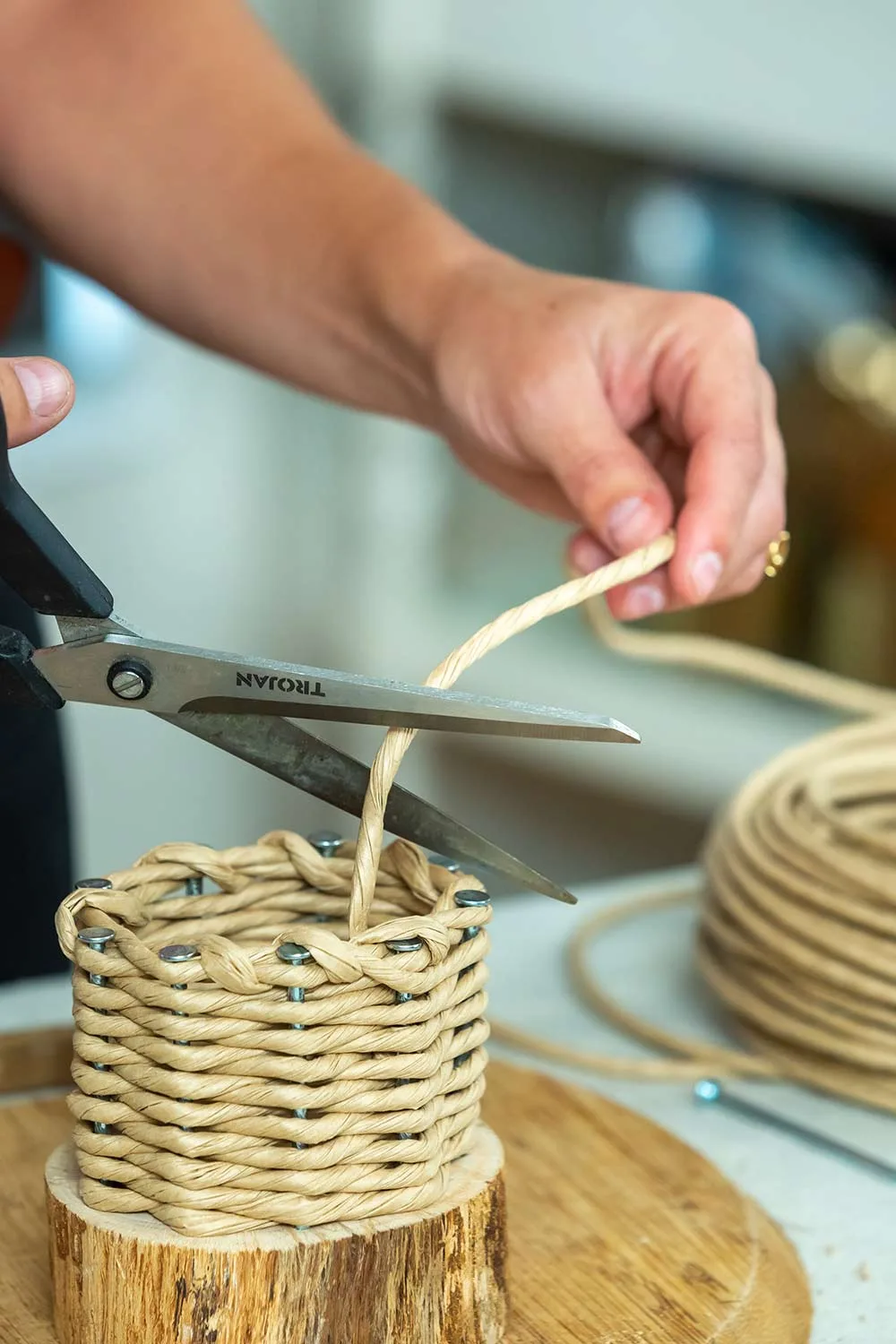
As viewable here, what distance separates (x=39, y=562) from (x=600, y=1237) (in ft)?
0.94

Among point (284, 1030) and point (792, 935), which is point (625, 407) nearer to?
point (792, 935)

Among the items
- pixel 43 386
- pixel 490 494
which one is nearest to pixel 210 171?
pixel 43 386

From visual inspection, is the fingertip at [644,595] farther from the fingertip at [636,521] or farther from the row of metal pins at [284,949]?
the row of metal pins at [284,949]

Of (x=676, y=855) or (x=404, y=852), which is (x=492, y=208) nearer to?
(x=676, y=855)

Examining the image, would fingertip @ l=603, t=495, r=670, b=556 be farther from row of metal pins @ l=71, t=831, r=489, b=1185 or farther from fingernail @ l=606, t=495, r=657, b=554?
row of metal pins @ l=71, t=831, r=489, b=1185

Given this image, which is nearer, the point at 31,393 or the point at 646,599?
the point at 31,393

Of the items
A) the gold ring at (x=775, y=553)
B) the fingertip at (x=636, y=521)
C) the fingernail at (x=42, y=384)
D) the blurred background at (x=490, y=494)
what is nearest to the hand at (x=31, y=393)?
the fingernail at (x=42, y=384)

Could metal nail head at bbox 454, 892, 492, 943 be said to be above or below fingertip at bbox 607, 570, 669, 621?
below

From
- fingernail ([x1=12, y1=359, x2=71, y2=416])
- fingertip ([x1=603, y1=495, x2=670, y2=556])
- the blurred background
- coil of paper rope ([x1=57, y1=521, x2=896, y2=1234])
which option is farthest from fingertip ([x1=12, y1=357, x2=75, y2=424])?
the blurred background

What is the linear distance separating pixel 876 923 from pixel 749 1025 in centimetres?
8

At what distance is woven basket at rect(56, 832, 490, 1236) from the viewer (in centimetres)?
45

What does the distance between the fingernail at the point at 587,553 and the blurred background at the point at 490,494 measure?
610 mm

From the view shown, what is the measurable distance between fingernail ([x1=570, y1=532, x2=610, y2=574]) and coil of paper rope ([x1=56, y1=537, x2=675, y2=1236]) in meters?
0.23

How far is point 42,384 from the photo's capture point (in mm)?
462
